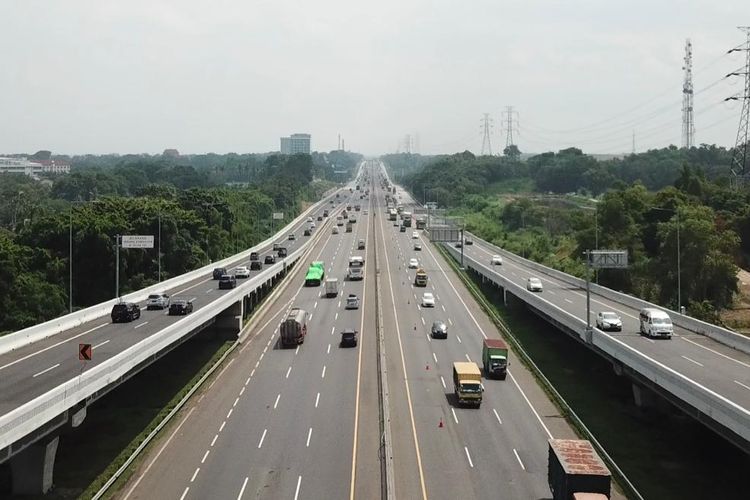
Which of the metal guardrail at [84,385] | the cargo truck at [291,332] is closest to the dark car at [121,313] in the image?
the metal guardrail at [84,385]

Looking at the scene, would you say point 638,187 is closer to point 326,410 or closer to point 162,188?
point 326,410

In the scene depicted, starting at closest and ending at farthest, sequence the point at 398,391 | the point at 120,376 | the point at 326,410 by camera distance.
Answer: the point at 120,376
the point at 326,410
the point at 398,391

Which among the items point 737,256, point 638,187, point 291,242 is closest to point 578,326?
point 737,256

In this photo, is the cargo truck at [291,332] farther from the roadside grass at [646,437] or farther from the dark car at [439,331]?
the roadside grass at [646,437]

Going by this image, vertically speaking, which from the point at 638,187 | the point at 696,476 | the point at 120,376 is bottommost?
the point at 696,476

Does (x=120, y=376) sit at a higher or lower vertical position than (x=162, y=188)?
lower

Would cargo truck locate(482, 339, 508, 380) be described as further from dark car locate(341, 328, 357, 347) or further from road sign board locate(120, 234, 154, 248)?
road sign board locate(120, 234, 154, 248)

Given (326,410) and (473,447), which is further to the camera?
(326,410)
